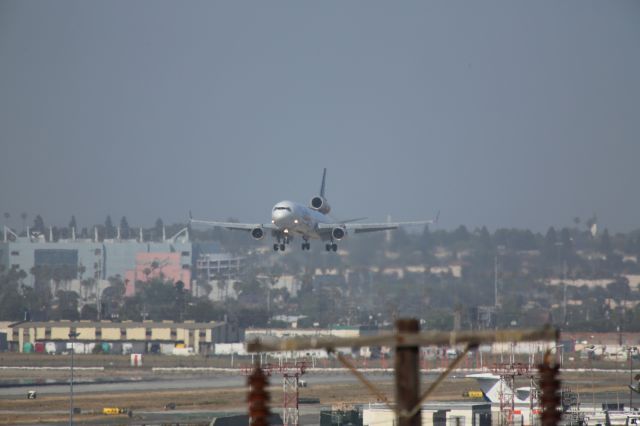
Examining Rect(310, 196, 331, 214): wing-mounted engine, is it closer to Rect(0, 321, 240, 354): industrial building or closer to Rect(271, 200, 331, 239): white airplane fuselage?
Rect(271, 200, 331, 239): white airplane fuselage

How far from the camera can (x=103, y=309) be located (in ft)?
626

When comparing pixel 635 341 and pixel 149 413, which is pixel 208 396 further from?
pixel 635 341

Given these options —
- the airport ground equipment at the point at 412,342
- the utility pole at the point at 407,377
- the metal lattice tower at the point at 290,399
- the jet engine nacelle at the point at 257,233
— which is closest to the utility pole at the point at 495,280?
the jet engine nacelle at the point at 257,233

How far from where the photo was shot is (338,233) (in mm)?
109250

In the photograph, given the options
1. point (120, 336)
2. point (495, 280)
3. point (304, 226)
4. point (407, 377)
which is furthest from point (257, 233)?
point (407, 377)

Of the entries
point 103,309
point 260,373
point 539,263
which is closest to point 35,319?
point 103,309

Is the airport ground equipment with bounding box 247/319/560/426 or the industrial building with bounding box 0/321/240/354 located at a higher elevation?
the airport ground equipment with bounding box 247/319/560/426

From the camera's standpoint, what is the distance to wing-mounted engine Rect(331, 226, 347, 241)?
108875 millimetres

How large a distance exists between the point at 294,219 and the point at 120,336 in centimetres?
6433

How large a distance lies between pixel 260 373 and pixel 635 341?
424ft

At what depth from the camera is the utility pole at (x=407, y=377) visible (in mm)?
19906

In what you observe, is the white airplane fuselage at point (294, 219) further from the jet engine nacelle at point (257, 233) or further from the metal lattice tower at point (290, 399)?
the metal lattice tower at point (290, 399)

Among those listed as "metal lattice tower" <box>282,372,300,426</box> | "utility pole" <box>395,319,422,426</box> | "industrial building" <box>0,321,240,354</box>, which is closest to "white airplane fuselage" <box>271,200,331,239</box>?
"metal lattice tower" <box>282,372,300,426</box>

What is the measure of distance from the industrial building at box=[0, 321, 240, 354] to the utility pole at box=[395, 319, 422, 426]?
451ft
